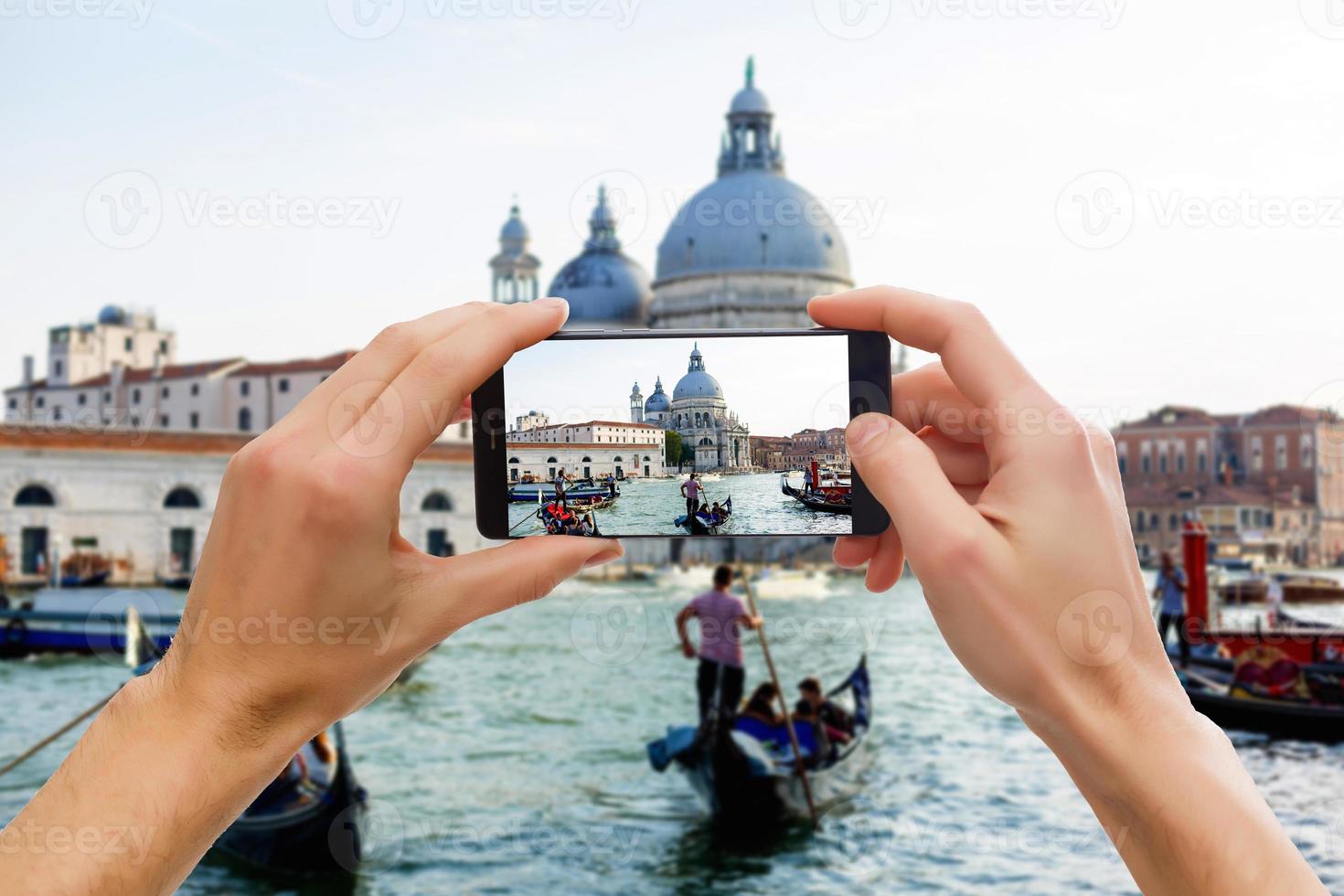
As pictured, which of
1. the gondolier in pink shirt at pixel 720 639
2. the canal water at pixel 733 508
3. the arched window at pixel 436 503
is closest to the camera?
the canal water at pixel 733 508

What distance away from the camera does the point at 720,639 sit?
5.24 m

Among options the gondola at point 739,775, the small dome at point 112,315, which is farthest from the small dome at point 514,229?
the gondola at point 739,775

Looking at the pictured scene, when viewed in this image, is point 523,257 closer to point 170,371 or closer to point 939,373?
point 170,371

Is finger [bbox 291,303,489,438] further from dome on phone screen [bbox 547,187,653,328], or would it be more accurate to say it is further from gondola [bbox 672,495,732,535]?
dome on phone screen [bbox 547,187,653,328]

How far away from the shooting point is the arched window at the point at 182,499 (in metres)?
20.3

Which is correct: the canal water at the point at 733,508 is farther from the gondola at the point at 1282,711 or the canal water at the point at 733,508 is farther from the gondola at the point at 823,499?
the gondola at the point at 1282,711

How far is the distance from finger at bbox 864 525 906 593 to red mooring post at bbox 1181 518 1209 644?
8.40 m

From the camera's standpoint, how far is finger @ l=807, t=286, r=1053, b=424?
72 cm

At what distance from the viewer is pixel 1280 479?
1341 inches

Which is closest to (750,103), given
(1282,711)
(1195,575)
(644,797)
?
(1195,575)

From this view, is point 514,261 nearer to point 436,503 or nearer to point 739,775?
point 436,503

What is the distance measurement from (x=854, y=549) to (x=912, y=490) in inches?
11.5

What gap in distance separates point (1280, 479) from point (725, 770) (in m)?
32.9

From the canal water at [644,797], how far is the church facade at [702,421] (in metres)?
3.88
